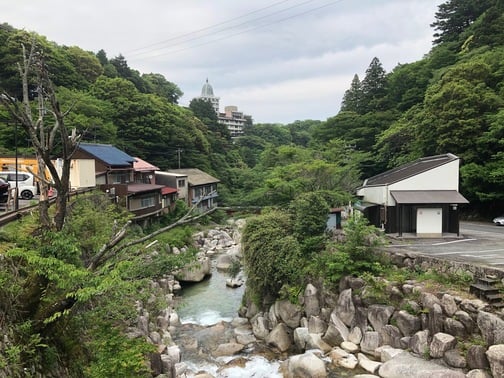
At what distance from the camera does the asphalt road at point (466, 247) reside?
1342 cm

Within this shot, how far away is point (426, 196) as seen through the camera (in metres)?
19.0

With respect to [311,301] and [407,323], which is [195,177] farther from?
[407,323]

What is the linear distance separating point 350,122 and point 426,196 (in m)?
25.7

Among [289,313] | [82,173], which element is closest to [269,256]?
[289,313]

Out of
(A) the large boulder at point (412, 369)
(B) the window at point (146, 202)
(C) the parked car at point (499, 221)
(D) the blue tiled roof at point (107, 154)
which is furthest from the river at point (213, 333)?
(C) the parked car at point (499, 221)

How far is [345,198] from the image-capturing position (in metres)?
20.3

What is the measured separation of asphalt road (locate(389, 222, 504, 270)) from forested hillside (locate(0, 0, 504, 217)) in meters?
4.88

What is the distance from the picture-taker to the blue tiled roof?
2722 cm

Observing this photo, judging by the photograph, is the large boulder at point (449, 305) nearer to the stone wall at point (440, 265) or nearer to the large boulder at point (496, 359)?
the stone wall at point (440, 265)

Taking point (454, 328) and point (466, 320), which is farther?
point (454, 328)

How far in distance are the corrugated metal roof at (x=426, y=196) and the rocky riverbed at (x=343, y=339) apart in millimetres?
6949

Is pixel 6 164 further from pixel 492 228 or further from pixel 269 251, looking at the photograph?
pixel 492 228

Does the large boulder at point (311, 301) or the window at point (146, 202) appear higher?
the window at point (146, 202)

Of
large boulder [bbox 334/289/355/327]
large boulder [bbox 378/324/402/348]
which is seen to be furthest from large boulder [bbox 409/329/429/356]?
large boulder [bbox 334/289/355/327]
